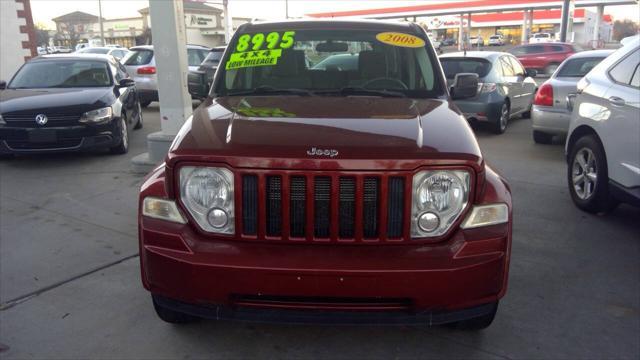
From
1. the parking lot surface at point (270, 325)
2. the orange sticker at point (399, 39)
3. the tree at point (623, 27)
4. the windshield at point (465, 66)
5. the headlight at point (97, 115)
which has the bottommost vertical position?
the parking lot surface at point (270, 325)

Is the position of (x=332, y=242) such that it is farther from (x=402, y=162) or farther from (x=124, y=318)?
(x=124, y=318)

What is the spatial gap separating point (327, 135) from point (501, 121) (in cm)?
826

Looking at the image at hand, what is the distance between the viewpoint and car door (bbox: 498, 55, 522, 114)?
424 inches

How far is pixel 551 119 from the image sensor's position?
8.44 metres

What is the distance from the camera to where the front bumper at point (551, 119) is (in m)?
8.30

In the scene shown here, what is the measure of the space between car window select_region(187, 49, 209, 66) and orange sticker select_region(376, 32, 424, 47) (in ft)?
38.4

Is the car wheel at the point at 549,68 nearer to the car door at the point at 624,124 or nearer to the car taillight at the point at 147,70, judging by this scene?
the car taillight at the point at 147,70

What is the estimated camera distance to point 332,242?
2674 mm

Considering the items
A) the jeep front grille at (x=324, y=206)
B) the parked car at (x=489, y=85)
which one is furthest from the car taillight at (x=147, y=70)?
the jeep front grille at (x=324, y=206)

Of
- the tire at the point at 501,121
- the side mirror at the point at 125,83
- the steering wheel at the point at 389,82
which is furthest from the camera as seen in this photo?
the tire at the point at 501,121

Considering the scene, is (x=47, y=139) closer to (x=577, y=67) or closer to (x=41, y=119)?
(x=41, y=119)

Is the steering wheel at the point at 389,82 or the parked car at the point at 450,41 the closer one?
the steering wheel at the point at 389,82

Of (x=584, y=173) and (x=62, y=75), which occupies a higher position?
(x=62, y=75)

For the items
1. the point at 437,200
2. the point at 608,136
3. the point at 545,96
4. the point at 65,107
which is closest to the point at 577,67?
the point at 545,96
